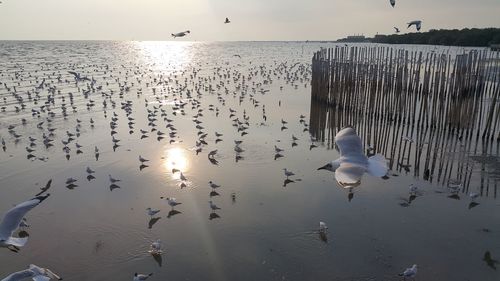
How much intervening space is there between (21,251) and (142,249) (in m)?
2.39

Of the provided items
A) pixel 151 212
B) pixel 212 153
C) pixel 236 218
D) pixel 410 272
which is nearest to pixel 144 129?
pixel 212 153

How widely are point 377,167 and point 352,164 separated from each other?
1.27 feet

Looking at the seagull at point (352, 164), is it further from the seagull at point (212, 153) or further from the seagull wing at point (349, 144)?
the seagull at point (212, 153)

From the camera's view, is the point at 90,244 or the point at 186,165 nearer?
the point at 90,244

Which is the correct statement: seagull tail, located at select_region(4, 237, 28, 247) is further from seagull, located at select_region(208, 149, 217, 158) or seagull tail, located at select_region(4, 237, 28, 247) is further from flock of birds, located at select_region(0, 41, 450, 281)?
seagull, located at select_region(208, 149, 217, 158)

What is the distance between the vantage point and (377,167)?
6578 millimetres

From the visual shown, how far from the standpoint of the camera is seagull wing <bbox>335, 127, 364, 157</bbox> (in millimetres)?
7250

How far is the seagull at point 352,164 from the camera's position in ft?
20.0

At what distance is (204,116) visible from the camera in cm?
2067

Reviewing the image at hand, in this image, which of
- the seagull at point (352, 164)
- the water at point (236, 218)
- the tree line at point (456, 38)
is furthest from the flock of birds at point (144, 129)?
the tree line at point (456, 38)

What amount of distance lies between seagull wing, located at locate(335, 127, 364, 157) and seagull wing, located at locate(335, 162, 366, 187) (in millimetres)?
495

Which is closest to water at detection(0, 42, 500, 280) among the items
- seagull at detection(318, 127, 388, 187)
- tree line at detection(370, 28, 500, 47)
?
seagull at detection(318, 127, 388, 187)

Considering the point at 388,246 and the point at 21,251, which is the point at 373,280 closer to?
the point at 388,246

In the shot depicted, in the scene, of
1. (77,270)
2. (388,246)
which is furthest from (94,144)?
(388,246)
